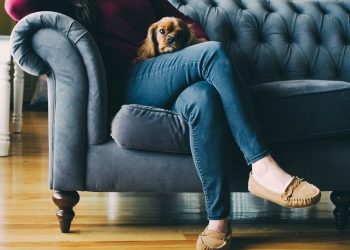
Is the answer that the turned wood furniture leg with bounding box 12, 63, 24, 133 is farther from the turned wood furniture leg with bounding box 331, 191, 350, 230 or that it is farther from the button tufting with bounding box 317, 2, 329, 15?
the turned wood furniture leg with bounding box 331, 191, 350, 230

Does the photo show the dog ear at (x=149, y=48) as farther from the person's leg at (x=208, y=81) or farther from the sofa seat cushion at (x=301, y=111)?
the sofa seat cushion at (x=301, y=111)

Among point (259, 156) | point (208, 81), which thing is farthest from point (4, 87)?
point (259, 156)

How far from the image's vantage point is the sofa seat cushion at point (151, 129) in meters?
1.62

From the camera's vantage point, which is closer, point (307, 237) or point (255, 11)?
point (307, 237)

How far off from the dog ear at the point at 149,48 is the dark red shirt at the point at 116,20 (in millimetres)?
31

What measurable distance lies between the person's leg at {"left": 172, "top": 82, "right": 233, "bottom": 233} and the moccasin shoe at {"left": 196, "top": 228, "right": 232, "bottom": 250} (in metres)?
0.02

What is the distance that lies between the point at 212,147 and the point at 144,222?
438 millimetres

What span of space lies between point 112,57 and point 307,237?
30.9 inches

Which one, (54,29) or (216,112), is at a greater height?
(54,29)

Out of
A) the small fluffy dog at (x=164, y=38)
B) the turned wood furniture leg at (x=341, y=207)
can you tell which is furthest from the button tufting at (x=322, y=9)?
the turned wood furniture leg at (x=341, y=207)

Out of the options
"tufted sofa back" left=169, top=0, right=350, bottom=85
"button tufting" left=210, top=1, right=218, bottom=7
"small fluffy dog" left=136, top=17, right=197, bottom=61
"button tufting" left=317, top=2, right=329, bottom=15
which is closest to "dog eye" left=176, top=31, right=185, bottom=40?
"small fluffy dog" left=136, top=17, right=197, bottom=61

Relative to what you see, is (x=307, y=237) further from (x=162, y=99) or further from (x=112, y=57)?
(x=112, y=57)

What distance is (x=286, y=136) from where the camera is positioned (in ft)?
5.50

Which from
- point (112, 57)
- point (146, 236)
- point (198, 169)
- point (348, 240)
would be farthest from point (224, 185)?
point (112, 57)
